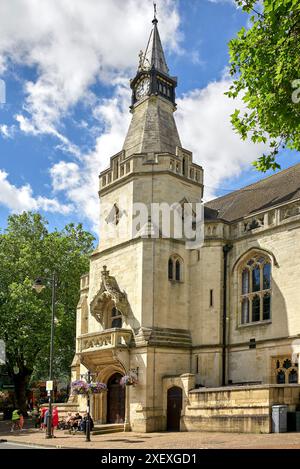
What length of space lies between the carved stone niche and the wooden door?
452 cm

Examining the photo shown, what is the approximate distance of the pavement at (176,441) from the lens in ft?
59.1

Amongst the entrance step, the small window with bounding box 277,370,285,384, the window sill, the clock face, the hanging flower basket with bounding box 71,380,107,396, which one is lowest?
the entrance step

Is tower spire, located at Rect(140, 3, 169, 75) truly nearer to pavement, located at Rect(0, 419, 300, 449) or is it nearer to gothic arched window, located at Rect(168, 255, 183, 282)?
gothic arched window, located at Rect(168, 255, 183, 282)

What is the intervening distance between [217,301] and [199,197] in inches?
248

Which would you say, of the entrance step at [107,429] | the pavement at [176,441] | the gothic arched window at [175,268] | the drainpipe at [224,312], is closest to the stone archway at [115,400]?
the entrance step at [107,429]

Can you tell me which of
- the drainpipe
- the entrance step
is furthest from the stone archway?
the drainpipe

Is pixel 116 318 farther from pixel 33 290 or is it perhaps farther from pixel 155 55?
pixel 155 55

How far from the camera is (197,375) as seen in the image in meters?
29.0

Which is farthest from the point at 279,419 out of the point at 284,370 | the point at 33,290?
the point at 33,290

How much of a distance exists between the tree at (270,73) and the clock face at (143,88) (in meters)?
19.7

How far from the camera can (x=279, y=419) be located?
21203 millimetres

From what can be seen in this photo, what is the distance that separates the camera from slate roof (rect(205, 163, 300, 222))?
98.2 feet

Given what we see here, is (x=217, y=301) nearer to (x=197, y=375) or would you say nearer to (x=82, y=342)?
(x=197, y=375)

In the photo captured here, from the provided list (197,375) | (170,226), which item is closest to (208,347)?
(197,375)
